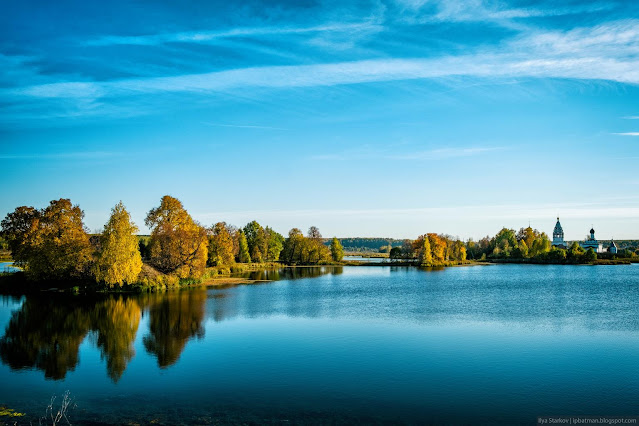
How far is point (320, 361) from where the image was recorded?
23109mm

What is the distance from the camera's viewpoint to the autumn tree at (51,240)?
169ft

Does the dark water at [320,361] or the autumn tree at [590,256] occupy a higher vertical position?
the autumn tree at [590,256]

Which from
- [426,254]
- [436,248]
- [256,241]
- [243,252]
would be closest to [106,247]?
[243,252]

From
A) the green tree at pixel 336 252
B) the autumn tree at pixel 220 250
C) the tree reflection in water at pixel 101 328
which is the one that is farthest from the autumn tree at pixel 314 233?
the tree reflection in water at pixel 101 328

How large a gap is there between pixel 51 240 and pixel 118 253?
9.18m

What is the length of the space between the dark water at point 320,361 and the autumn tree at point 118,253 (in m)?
7.60

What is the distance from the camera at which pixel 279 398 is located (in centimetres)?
1788

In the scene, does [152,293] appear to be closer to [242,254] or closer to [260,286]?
[260,286]

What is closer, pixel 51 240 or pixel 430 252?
pixel 51 240

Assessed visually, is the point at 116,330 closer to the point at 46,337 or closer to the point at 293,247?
the point at 46,337

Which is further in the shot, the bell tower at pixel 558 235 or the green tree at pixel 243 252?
the bell tower at pixel 558 235

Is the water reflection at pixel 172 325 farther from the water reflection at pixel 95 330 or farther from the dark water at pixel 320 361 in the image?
the dark water at pixel 320 361

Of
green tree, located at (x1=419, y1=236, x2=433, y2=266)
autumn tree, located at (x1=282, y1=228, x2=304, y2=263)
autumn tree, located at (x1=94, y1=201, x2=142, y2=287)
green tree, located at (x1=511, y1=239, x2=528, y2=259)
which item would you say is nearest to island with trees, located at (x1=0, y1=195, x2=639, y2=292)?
autumn tree, located at (x1=94, y1=201, x2=142, y2=287)

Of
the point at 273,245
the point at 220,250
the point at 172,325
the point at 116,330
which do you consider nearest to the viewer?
the point at 116,330
